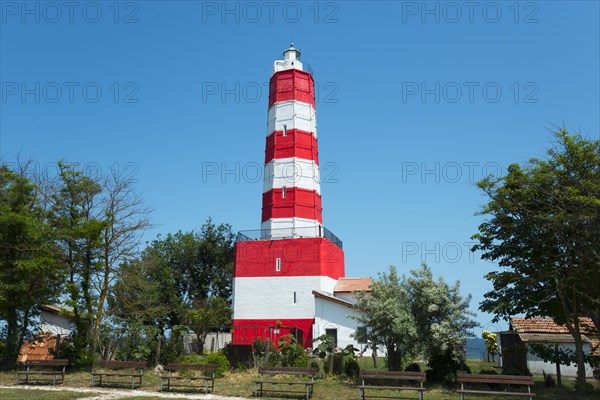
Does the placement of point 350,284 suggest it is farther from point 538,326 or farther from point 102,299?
point 102,299

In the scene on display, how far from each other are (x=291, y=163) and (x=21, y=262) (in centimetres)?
1582

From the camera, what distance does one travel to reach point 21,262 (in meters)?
21.0

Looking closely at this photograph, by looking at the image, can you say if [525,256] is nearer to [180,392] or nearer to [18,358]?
[180,392]

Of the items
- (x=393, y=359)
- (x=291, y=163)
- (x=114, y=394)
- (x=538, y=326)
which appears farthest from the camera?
(x=291, y=163)

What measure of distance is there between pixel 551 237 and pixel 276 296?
17.2 metres

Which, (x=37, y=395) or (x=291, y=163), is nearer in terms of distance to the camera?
(x=37, y=395)

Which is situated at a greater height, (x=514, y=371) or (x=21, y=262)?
(x=21, y=262)

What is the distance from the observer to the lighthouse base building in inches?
1172

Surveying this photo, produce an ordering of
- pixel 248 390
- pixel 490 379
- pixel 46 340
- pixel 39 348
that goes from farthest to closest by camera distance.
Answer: pixel 39 348 < pixel 46 340 < pixel 248 390 < pixel 490 379

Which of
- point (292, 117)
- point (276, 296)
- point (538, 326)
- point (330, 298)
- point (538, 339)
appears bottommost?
point (538, 339)

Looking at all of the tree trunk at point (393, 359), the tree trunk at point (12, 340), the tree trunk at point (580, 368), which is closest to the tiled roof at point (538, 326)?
the tree trunk at point (580, 368)

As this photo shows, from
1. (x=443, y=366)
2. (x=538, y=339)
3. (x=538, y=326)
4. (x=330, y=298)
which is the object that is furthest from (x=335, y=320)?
(x=443, y=366)

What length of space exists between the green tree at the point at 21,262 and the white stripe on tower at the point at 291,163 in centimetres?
1288

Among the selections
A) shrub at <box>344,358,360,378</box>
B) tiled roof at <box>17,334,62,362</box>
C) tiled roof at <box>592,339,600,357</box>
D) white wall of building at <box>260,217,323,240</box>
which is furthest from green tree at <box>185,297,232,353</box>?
tiled roof at <box>592,339,600,357</box>
